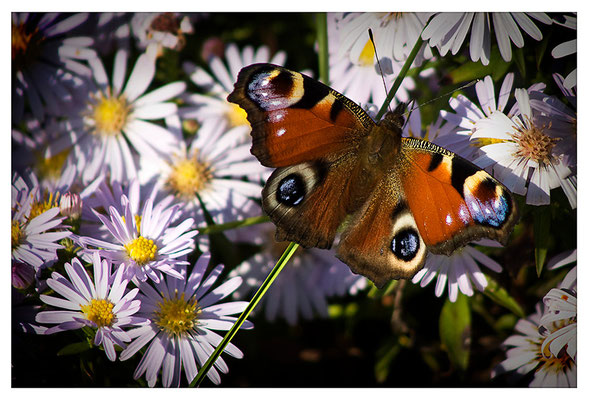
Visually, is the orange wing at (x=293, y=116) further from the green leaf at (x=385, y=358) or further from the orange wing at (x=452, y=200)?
the green leaf at (x=385, y=358)

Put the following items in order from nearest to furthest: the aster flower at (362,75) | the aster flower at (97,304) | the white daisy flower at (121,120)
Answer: the aster flower at (97,304), the aster flower at (362,75), the white daisy flower at (121,120)

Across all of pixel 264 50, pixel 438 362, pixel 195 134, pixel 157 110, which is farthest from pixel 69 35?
pixel 438 362

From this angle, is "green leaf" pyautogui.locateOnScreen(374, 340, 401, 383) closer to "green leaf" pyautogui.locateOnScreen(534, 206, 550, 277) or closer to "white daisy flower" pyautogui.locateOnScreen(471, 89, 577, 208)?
"green leaf" pyautogui.locateOnScreen(534, 206, 550, 277)

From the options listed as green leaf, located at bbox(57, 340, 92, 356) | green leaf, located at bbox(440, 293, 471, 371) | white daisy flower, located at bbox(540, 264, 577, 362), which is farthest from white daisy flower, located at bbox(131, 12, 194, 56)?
white daisy flower, located at bbox(540, 264, 577, 362)

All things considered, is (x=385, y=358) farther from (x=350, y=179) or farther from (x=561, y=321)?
(x=350, y=179)

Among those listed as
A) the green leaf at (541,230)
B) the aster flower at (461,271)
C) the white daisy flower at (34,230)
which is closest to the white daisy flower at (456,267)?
the aster flower at (461,271)

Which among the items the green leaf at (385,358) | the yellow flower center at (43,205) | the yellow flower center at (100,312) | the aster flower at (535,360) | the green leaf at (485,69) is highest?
the green leaf at (485,69)

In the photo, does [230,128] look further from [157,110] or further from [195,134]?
[157,110]
